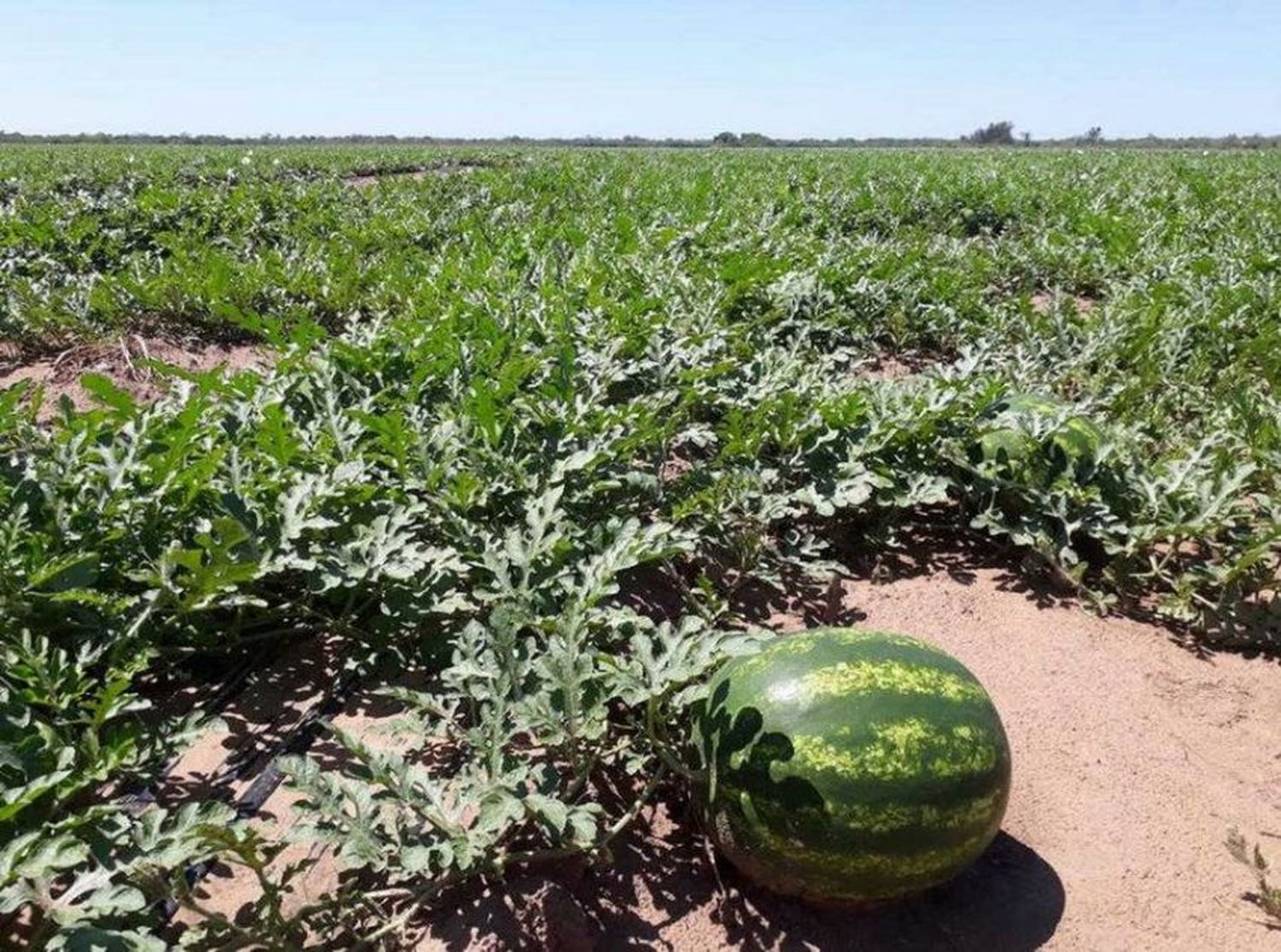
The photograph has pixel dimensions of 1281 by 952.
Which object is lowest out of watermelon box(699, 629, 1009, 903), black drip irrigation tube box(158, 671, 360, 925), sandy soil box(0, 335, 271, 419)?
black drip irrigation tube box(158, 671, 360, 925)

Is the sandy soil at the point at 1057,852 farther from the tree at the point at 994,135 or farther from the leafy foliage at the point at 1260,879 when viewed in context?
the tree at the point at 994,135

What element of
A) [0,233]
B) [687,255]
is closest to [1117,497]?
[687,255]

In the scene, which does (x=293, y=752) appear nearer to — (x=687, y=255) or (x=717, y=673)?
(x=717, y=673)

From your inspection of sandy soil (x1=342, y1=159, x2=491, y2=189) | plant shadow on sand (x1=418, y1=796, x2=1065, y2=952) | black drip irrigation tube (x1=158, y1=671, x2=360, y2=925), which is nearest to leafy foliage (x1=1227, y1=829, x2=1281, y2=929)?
plant shadow on sand (x1=418, y1=796, x2=1065, y2=952)

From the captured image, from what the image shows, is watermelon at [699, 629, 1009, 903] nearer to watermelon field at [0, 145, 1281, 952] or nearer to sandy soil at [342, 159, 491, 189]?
watermelon field at [0, 145, 1281, 952]

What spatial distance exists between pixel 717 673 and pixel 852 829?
1.60ft

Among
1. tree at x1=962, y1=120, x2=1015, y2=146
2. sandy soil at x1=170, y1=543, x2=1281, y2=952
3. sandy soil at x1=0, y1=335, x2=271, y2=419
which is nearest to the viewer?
sandy soil at x1=170, y1=543, x2=1281, y2=952

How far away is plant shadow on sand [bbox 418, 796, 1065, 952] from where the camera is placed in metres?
2.06

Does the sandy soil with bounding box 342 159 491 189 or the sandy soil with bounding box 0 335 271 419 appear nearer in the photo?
the sandy soil with bounding box 0 335 271 419

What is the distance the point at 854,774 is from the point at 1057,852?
74 centimetres

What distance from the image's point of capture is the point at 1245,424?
3.92 meters

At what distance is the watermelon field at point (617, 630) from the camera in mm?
2037

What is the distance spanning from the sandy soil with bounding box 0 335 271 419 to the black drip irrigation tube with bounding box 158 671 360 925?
3.45m

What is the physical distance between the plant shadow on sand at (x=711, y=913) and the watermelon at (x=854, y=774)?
92mm
